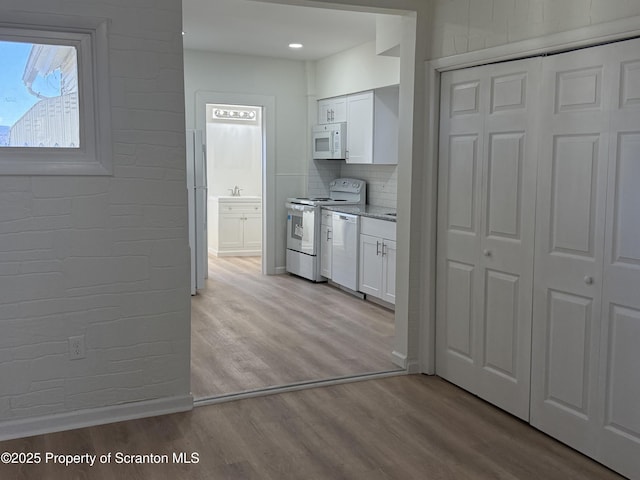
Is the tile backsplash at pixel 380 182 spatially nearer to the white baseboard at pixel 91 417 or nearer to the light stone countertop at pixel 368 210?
the light stone countertop at pixel 368 210

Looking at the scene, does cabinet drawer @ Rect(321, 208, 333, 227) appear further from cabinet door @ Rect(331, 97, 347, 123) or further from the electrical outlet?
the electrical outlet

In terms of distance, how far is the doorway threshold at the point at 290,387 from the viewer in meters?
3.77

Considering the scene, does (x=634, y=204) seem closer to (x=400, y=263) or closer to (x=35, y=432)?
(x=400, y=263)

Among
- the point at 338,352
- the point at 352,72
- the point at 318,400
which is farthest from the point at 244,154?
the point at 318,400

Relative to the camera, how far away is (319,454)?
312cm

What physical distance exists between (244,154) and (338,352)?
5.93 m

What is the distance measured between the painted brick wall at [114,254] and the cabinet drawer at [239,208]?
5772 mm

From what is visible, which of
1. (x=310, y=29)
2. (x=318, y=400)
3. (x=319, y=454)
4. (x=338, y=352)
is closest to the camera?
(x=319, y=454)

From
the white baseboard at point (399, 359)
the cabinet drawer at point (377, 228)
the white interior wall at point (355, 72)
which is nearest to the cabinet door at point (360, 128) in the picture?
the white interior wall at point (355, 72)

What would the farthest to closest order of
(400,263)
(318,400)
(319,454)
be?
(400,263), (318,400), (319,454)

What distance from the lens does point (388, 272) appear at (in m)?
6.03

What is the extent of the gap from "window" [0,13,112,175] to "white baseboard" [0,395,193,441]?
1277 mm

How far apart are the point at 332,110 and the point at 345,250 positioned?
74.0 inches

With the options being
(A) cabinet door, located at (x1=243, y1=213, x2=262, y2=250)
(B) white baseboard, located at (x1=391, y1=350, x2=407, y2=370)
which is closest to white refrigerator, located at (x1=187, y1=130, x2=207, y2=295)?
(A) cabinet door, located at (x1=243, y1=213, x2=262, y2=250)
